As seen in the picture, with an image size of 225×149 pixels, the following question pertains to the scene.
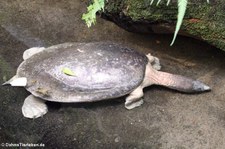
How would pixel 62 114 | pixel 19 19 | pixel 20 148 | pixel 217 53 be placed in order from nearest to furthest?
pixel 20 148 < pixel 62 114 < pixel 217 53 < pixel 19 19

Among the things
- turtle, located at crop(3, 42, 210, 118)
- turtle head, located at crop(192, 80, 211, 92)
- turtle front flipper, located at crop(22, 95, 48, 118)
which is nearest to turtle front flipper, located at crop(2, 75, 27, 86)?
turtle, located at crop(3, 42, 210, 118)

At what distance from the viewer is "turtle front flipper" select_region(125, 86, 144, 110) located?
2.97 m

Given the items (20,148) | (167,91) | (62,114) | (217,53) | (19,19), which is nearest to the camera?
(20,148)

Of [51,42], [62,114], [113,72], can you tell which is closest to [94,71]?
[113,72]

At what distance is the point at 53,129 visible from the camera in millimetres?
2824

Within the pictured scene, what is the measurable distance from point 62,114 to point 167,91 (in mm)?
800

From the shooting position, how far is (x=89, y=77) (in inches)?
118

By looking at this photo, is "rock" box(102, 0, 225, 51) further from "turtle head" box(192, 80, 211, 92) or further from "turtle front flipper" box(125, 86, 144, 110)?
"turtle front flipper" box(125, 86, 144, 110)

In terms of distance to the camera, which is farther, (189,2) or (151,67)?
(151,67)

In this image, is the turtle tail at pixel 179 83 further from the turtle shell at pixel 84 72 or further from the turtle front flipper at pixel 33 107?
the turtle front flipper at pixel 33 107

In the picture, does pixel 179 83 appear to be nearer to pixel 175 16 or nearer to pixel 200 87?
pixel 200 87

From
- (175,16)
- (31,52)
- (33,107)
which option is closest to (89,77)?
(33,107)

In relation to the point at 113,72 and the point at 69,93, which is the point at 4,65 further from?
the point at 113,72

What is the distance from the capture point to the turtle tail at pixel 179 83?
3.07 m
